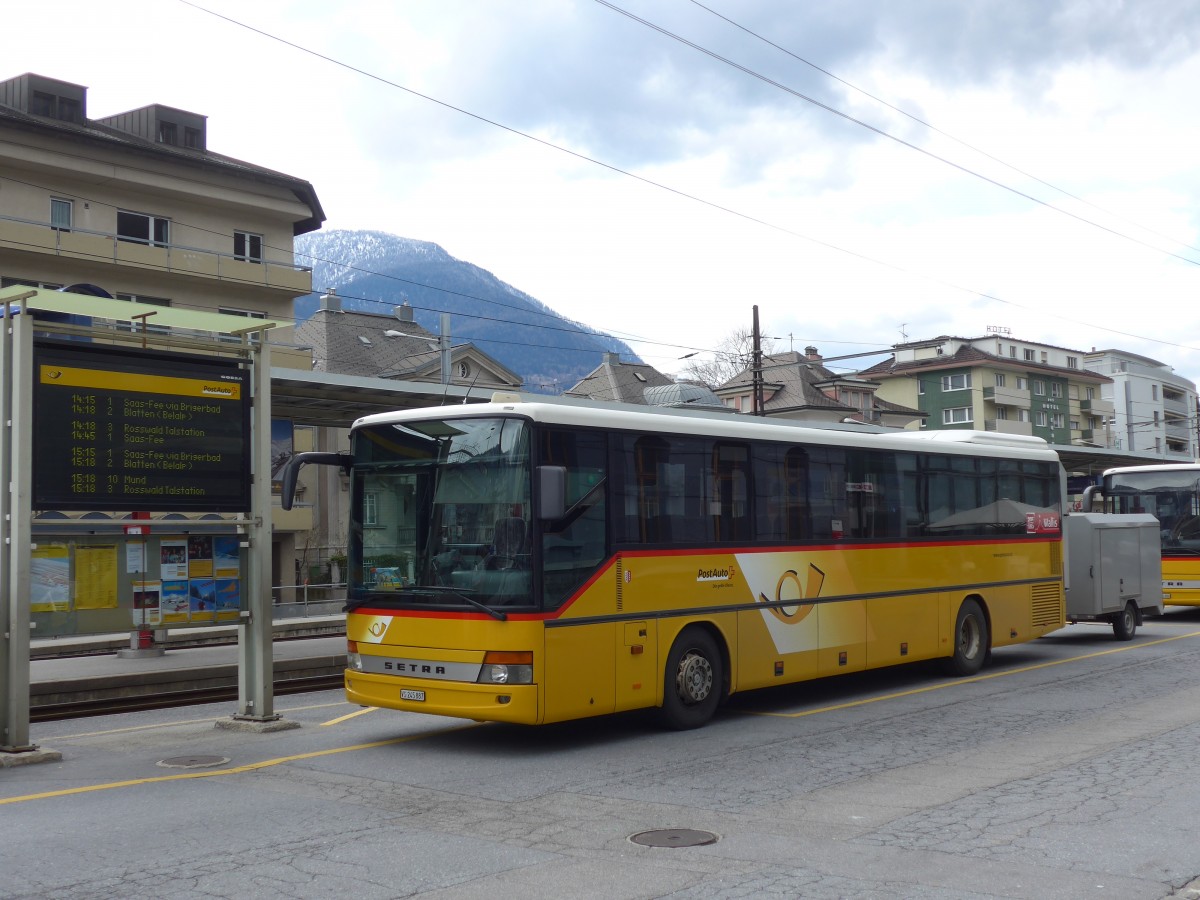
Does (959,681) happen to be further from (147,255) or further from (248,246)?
(248,246)

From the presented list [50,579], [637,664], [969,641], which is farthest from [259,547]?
[969,641]

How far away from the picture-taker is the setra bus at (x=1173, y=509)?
2655cm

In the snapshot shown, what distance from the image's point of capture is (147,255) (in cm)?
4278

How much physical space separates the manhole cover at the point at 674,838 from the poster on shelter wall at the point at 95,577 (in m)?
5.54

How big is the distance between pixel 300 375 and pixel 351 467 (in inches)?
301

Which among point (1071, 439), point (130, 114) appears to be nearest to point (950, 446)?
point (130, 114)

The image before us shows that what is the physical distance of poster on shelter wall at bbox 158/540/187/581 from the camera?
37.2 feet

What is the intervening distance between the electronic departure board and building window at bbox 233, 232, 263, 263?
35742mm

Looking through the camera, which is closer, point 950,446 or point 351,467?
point 351,467

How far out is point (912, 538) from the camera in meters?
15.5

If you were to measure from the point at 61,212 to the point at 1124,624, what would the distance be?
34585 millimetres

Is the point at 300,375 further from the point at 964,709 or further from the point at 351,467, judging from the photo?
the point at 964,709

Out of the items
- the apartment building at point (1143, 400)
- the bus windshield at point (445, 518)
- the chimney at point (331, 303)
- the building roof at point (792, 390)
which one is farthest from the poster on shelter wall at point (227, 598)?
the apartment building at point (1143, 400)

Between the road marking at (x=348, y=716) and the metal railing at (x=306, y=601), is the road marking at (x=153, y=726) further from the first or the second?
the metal railing at (x=306, y=601)
